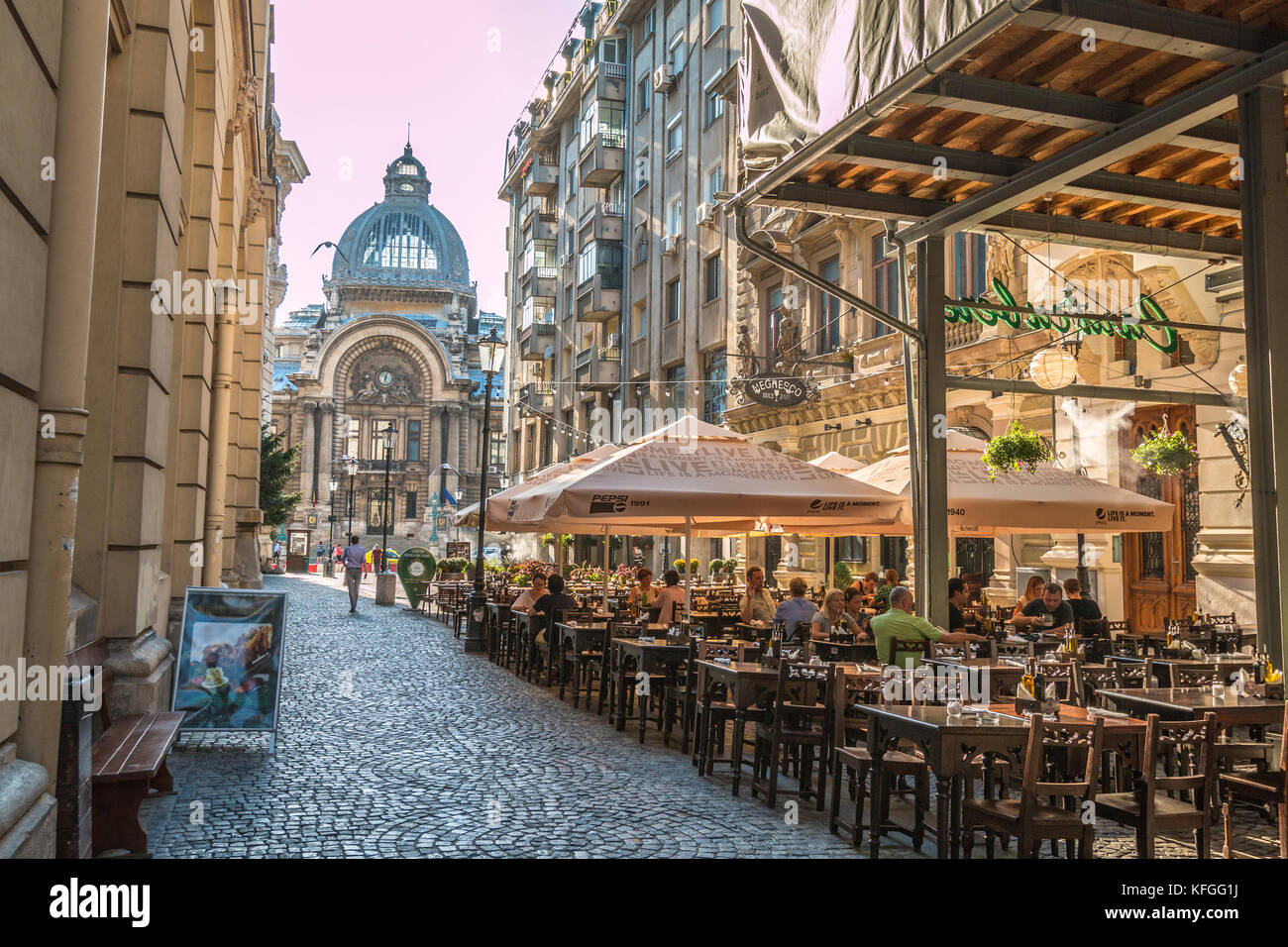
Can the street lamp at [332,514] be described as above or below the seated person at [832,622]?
above

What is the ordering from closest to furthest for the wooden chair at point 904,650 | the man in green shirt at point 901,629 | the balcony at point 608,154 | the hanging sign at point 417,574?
the wooden chair at point 904,650, the man in green shirt at point 901,629, the hanging sign at point 417,574, the balcony at point 608,154

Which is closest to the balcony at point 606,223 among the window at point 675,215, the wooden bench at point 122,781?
the window at point 675,215

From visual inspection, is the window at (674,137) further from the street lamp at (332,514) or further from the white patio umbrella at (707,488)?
the street lamp at (332,514)

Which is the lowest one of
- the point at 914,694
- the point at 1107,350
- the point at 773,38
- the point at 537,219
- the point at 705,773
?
the point at 705,773

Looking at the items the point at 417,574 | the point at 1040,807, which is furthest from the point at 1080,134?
the point at 417,574

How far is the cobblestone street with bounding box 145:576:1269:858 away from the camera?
6113 millimetres

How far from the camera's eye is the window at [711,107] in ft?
97.3

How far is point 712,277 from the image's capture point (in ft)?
100

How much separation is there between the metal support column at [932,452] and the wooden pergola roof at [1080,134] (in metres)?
0.80

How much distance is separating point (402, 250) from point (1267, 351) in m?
104

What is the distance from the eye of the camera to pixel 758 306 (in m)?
26.6
